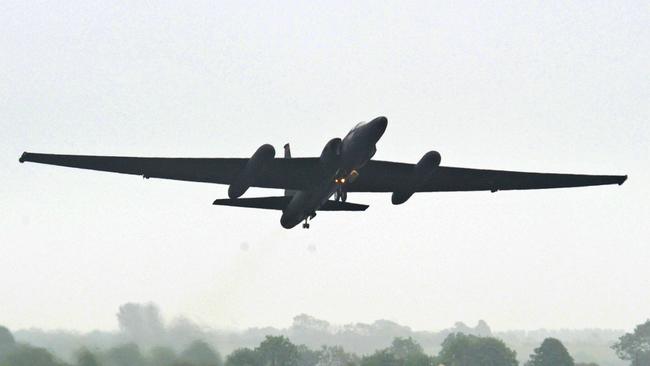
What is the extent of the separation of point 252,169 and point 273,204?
733cm

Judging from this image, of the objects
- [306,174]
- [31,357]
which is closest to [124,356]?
[31,357]

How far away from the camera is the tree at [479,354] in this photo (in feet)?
453

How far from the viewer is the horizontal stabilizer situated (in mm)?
43719

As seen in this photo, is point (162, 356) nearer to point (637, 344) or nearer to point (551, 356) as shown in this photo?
point (551, 356)

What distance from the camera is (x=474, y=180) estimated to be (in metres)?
47.3

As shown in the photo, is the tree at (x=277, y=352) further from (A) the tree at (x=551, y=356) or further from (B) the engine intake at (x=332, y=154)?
(B) the engine intake at (x=332, y=154)

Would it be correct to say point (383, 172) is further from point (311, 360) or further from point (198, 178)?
point (311, 360)

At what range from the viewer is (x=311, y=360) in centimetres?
15538

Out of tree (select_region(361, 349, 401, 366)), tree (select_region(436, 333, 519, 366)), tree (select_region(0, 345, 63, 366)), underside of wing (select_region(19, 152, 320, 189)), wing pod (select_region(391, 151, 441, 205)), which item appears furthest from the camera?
tree (select_region(436, 333, 519, 366))

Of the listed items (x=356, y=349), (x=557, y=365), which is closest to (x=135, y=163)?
(x=557, y=365)

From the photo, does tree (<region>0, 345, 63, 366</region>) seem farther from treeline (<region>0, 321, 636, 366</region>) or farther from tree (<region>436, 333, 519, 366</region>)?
tree (<region>436, 333, 519, 366</region>)

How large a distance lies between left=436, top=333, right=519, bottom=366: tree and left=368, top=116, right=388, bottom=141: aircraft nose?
10973 centimetres

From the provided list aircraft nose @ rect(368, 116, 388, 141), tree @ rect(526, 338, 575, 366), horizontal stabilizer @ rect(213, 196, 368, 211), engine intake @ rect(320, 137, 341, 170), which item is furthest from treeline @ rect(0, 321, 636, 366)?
aircraft nose @ rect(368, 116, 388, 141)

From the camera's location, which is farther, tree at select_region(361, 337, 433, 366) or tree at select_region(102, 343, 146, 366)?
tree at select_region(361, 337, 433, 366)
